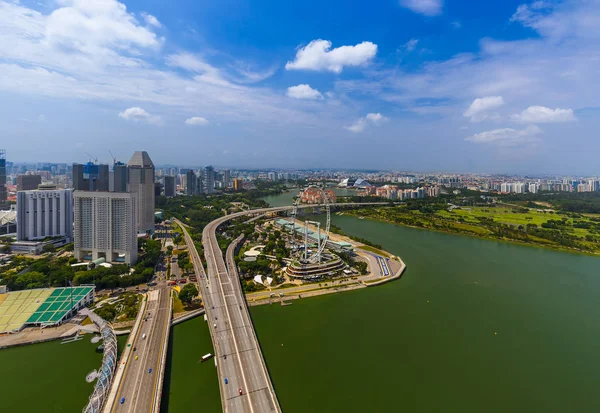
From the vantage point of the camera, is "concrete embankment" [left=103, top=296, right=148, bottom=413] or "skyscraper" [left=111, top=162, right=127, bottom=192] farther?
"skyscraper" [left=111, top=162, right=127, bottom=192]

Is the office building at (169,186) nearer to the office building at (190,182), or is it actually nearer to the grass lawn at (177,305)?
the office building at (190,182)

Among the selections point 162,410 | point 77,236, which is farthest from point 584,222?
point 77,236

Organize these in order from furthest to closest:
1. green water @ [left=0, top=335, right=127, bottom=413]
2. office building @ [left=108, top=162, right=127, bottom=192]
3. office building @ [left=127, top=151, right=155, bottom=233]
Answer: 1. office building @ [left=108, top=162, right=127, bottom=192]
2. office building @ [left=127, top=151, right=155, bottom=233]
3. green water @ [left=0, top=335, right=127, bottom=413]

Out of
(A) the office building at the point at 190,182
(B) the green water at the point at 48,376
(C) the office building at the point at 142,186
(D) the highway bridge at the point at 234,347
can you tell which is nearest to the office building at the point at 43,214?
(C) the office building at the point at 142,186

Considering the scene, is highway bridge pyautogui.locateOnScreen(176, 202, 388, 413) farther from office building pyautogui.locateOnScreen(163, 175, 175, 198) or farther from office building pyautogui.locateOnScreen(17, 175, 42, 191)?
office building pyautogui.locateOnScreen(163, 175, 175, 198)

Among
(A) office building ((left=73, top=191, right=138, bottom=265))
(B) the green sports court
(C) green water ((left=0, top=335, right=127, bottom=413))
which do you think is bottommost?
(C) green water ((left=0, top=335, right=127, bottom=413))

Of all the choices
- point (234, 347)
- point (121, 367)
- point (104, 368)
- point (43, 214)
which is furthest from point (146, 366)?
point (43, 214)

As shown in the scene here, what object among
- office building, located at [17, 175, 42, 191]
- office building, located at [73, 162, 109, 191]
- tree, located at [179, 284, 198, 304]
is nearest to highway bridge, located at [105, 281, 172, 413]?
tree, located at [179, 284, 198, 304]
